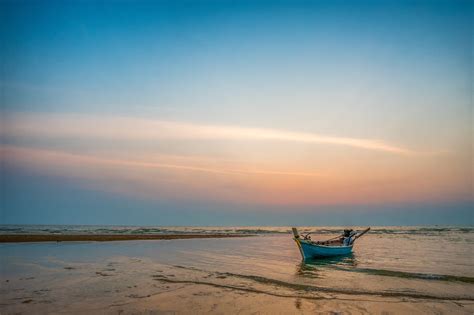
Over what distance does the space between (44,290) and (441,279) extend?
17.8 meters

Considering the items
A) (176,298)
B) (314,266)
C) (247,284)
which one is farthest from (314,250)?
(176,298)

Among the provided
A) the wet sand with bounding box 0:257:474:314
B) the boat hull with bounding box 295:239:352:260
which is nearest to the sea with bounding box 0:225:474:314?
the wet sand with bounding box 0:257:474:314

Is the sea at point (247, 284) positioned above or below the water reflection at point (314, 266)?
above

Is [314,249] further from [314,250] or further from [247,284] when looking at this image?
[247,284]

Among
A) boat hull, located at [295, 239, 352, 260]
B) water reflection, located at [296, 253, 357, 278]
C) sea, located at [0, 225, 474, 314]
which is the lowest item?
water reflection, located at [296, 253, 357, 278]

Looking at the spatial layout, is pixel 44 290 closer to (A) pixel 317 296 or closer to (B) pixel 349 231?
(A) pixel 317 296

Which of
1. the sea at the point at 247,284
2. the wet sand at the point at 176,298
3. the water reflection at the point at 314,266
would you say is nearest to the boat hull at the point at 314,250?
the water reflection at the point at 314,266

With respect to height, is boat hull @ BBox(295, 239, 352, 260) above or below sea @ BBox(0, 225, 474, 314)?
above

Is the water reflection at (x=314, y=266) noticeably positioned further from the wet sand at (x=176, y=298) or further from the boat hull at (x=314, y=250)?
the wet sand at (x=176, y=298)

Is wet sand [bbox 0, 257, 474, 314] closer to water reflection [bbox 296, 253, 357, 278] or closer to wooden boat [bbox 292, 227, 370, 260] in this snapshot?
water reflection [bbox 296, 253, 357, 278]

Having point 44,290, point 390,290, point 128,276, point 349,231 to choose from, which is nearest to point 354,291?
point 390,290

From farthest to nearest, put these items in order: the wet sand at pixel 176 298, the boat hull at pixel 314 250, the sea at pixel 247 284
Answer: the boat hull at pixel 314 250 < the sea at pixel 247 284 < the wet sand at pixel 176 298

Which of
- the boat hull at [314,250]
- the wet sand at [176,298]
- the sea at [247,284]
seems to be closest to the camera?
the wet sand at [176,298]

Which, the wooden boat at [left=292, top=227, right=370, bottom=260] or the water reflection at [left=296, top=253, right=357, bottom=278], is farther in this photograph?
the wooden boat at [left=292, top=227, right=370, bottom=260]
